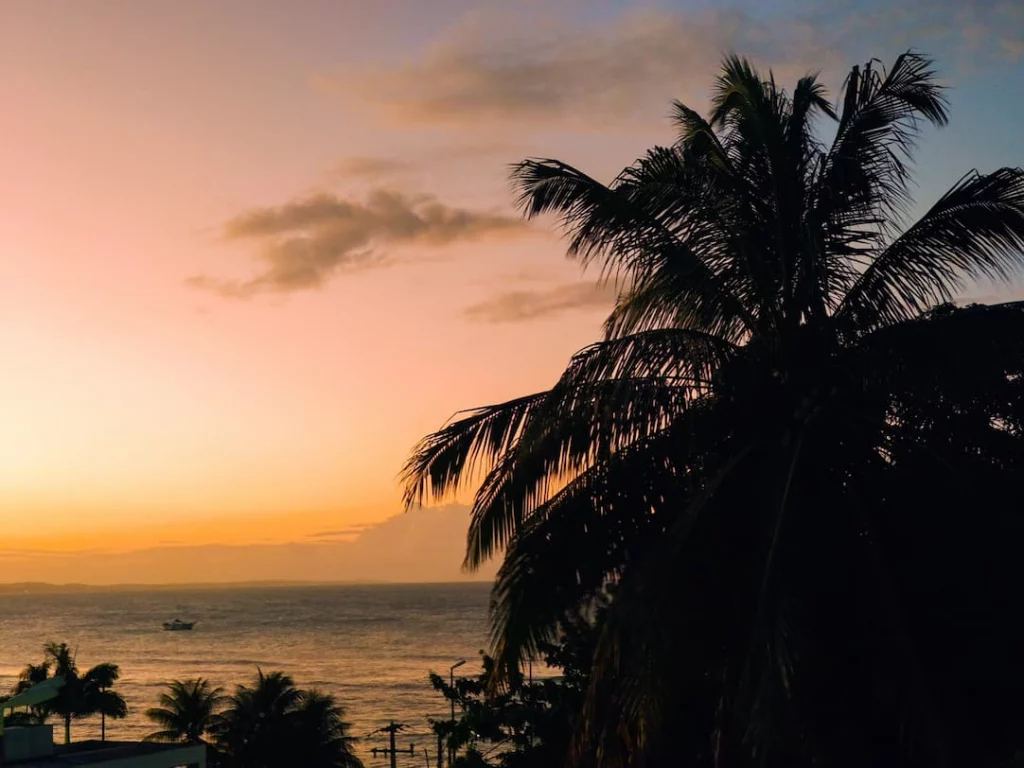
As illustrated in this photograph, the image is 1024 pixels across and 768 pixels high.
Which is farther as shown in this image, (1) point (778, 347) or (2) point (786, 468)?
(1) point (778, 347)

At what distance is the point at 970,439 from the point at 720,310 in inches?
91.0

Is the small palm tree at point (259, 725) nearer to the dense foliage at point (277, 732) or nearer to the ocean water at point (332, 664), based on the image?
the dense foliage at point (277, 732)

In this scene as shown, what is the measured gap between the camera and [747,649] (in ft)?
27.9

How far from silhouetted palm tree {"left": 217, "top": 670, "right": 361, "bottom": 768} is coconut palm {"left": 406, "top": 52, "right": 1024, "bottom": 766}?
111 ft

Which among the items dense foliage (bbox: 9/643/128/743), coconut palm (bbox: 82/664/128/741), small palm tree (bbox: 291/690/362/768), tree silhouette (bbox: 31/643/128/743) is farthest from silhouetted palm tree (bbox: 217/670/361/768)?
coconut palm (bbox: 82/664/128/741)

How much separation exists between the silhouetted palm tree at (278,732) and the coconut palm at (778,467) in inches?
1327

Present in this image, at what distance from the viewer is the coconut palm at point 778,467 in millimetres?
8477

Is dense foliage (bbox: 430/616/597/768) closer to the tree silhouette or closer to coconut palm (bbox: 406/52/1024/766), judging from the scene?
coconut palm (bbox: 406/52/1024/766)

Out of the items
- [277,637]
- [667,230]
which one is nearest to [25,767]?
[667,230]

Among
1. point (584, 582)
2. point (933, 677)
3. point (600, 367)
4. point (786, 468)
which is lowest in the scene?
point (933, 677)

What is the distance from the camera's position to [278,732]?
42062mm

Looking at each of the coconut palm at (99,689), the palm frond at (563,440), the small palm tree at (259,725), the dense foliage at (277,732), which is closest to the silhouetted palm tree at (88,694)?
the coconut palm at (99,689)

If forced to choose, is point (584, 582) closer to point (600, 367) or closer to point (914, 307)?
point (600, 367)

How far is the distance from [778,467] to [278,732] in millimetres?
36726
